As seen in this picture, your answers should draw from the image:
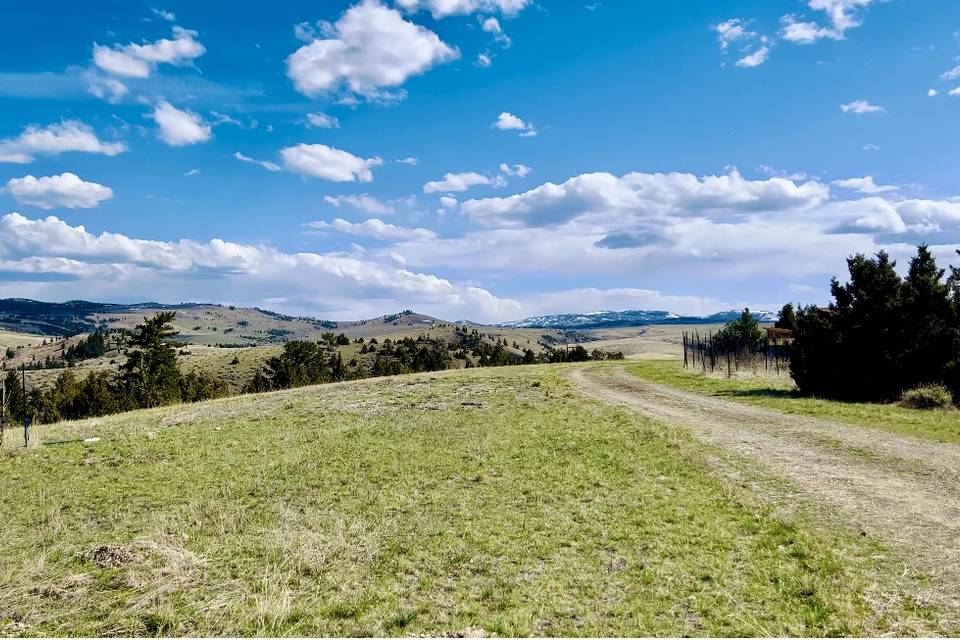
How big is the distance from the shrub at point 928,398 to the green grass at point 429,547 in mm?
16818

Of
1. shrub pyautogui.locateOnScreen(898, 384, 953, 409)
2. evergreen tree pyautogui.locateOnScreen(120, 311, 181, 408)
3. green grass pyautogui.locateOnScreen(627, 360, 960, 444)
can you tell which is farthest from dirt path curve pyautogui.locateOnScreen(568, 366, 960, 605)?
evergreen tree pyautogui.locateOnScreen(120, 311, 181, 408)

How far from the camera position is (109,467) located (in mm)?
21547

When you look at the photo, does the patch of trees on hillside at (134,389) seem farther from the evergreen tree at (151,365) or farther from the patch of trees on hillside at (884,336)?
the patch of trees on hillside at (884,336)

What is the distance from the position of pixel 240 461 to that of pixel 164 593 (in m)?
13.2

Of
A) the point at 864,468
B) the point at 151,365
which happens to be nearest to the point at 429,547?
the point at 864,468

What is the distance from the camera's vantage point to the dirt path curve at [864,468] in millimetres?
10797

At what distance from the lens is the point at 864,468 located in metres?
16.2

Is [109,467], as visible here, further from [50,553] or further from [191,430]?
[50,553]

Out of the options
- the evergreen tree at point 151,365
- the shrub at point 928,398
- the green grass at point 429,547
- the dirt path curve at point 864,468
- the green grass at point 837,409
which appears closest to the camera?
the green grass at point 429,547

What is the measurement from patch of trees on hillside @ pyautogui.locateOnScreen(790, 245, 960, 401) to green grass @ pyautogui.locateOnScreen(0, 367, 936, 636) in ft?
62.8

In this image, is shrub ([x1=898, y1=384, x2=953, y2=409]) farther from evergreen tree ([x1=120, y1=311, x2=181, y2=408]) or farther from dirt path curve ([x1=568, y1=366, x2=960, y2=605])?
evergreen tree ([x1=120, y1=311, x2=181, y2=408])

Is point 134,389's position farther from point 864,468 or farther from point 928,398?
point 928,398

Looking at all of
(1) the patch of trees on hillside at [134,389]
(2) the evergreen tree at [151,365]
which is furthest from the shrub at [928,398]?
(2) the evergreen tree at [151,365]

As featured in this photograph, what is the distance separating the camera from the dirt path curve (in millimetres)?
10797
